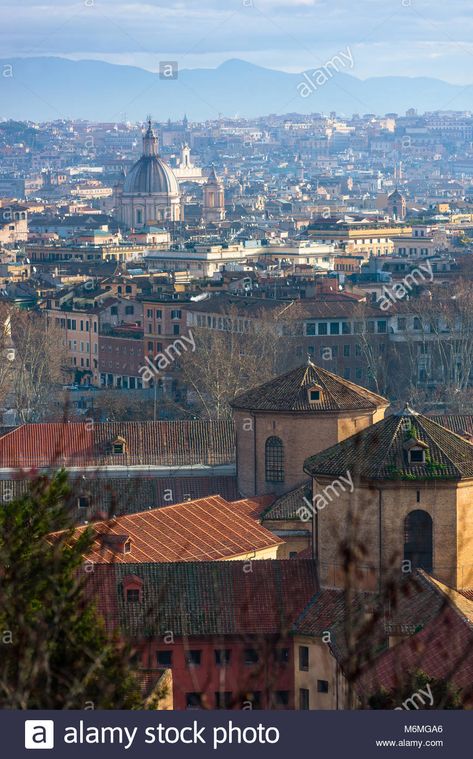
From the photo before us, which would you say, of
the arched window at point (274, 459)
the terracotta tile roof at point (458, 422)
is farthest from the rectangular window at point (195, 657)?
the terracotta tile roof at point (458, 422)

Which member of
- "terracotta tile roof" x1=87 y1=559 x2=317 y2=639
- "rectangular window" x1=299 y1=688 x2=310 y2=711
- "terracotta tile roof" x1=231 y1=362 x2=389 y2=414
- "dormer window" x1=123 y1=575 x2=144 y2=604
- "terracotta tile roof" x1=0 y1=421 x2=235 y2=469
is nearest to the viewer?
"rectangular window" x1=299 y1=688 x2=310 y2=711

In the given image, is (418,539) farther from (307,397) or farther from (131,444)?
(131,444)

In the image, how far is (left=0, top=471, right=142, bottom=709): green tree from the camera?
18922mm

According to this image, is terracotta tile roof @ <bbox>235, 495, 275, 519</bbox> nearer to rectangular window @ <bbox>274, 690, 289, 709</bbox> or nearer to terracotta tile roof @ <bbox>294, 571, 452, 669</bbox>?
terracotta tile roof @ <bbox>294, 571, 452, 669</bbox>

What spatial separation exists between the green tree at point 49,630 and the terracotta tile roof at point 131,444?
77.4 ft

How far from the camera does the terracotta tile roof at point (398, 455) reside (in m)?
32.2

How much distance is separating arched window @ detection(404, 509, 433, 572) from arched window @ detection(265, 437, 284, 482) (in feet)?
34.9

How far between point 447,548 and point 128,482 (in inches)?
457

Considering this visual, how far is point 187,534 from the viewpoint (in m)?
36.4

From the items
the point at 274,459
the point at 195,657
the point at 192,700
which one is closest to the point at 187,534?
the point at 195,657

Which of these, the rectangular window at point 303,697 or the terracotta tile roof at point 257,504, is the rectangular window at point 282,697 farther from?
the terracotta tile roof at point 257,504

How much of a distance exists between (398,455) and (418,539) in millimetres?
1105

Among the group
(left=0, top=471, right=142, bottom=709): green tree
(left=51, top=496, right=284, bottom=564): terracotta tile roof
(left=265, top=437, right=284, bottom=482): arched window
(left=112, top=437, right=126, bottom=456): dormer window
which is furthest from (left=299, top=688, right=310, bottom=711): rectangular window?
(left=112, top=437, right=126, bottom=456): dormer window

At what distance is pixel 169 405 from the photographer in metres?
66.9
